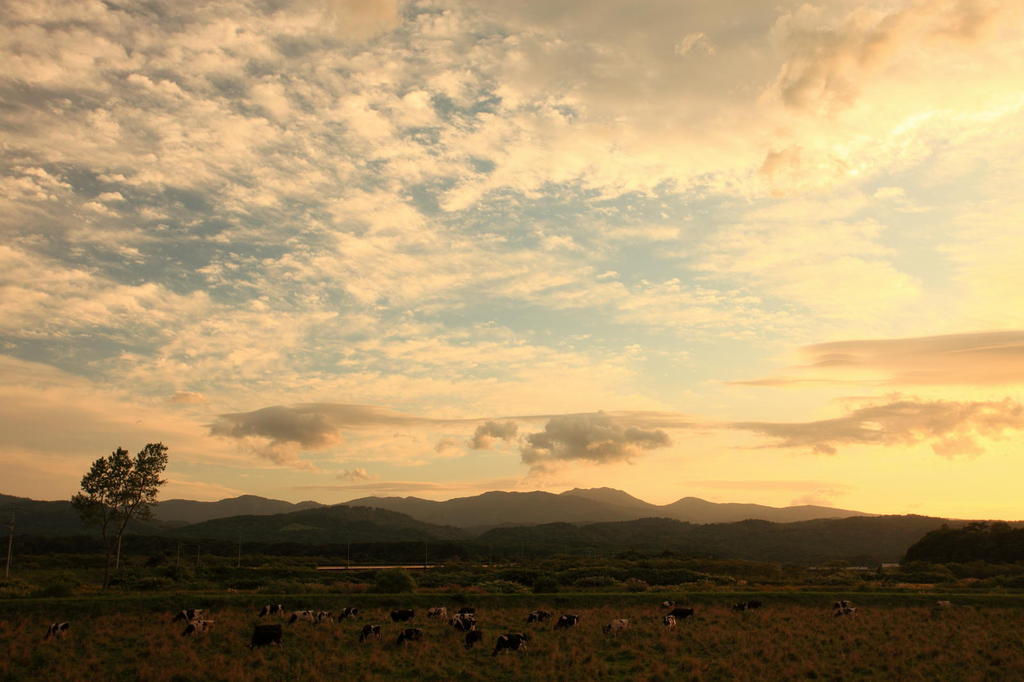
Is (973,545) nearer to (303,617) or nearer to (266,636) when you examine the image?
(303,617)

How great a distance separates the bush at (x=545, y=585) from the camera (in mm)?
65525

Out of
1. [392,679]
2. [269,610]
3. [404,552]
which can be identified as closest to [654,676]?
[392,679]

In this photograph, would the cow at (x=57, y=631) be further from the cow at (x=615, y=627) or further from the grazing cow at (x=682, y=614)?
the grazing cow at (x=682, y=614)

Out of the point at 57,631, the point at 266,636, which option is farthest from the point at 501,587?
the point at 57,631

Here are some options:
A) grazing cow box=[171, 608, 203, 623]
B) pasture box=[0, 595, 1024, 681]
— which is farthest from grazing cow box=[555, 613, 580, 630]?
grazing cow box=[171, 608, 203, 623]

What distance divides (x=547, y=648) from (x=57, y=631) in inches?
953

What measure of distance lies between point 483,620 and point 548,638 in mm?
7740

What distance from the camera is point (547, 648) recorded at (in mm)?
31312

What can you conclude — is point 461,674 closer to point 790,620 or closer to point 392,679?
point 392,679

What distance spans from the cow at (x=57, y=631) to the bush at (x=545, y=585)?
3961 cm

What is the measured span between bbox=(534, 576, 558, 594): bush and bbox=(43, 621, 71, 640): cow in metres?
39.6

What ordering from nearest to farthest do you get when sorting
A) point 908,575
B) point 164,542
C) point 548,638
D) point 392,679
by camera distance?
1. point 392,679
2. point 548,638
3. point 908,575
4. point 164,542

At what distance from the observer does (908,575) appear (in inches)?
3019

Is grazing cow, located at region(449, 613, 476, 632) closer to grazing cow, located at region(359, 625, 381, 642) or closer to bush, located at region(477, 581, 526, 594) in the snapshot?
grazing cow, located at region(359, 625, 381, 642)
